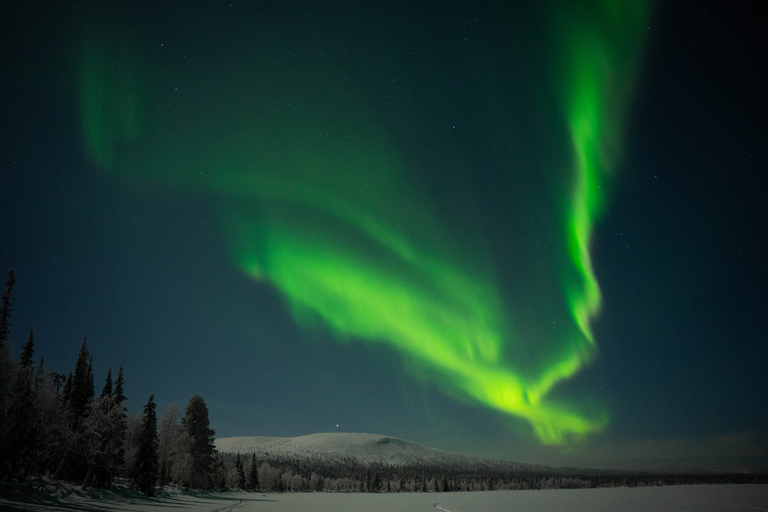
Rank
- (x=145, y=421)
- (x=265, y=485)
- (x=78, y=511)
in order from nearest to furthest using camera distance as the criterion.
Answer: (x=78, y=511), (x=145, y=421), (x=265, y=485)

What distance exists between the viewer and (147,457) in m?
59.9

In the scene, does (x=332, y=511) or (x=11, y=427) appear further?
(x=332, y=511)

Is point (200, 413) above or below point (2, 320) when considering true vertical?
below

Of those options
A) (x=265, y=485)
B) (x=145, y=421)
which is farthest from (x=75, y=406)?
(x=265, y=485)

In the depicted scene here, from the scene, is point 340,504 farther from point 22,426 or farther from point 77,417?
point 22,426

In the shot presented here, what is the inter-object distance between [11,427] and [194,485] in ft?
153

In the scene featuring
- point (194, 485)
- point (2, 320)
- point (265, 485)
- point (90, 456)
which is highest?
point (2, 320)

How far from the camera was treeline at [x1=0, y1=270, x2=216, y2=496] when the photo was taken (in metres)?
35.9

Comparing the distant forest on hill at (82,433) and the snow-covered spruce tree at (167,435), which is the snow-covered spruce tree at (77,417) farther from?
the snow-covered spruce tree at (167,435)

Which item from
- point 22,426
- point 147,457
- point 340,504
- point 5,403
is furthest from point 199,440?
point 5,403

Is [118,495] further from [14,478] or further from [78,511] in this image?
[78,511]

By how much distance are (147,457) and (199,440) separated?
12759 mm

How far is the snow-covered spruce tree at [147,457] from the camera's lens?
186 feet

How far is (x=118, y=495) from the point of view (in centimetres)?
4919
